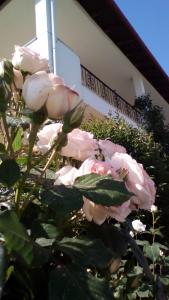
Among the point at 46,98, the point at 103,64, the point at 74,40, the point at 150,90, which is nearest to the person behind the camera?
the point at 46,98

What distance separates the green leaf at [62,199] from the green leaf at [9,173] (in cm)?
5

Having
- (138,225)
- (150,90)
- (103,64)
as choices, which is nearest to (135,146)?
(138,225)

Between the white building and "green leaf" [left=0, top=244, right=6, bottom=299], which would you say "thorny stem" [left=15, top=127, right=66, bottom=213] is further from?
the white building

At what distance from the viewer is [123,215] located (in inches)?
28.7

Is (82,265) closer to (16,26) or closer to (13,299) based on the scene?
(13,299)

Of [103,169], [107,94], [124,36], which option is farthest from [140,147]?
[103,169]

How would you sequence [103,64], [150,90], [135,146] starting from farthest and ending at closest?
[150,90]
[103,64]
[135,146]

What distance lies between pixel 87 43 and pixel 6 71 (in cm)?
937

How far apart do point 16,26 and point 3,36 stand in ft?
1.80

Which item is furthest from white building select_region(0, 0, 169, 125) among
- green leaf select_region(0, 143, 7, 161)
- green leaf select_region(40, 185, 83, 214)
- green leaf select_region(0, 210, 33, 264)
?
green leaf select_region(0, 210, 33, 264)

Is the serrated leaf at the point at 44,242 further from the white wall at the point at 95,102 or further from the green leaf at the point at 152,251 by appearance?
the white wall at the point at 95,102

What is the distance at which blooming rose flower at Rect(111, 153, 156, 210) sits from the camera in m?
0.78

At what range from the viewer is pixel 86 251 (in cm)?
67

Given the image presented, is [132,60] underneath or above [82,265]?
above
